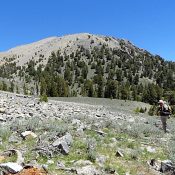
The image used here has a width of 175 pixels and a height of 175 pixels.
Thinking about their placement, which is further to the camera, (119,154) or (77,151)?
(77,151)

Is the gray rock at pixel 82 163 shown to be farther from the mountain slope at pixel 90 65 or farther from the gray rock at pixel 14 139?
the mountain slope at pixel 90 65

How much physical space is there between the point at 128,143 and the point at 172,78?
442 feet

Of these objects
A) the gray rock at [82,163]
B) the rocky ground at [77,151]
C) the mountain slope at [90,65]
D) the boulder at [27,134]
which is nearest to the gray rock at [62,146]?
the rocky ground at [77,151]

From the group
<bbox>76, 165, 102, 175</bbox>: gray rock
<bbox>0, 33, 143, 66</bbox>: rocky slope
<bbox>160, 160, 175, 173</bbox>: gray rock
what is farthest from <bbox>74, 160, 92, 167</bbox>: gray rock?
<bbox>0, 33, 143, 66</bbox>: rocky slope

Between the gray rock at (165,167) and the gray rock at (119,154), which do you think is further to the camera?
the gray rock at (119,154)

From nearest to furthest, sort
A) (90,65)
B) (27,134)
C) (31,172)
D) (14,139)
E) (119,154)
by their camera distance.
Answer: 1. (31,172)
2. (119,154)
3. (14,139)
4. (27,134)
5. (90,65)

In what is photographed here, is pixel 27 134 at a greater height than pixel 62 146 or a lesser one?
greater

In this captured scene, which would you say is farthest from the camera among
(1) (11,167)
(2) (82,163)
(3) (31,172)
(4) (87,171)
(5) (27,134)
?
(5) (27,134)

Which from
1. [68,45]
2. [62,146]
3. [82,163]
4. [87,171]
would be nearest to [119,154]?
[82,163]

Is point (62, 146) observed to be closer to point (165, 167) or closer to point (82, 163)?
point (82, 163)

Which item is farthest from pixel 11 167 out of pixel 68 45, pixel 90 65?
pixel 68 45

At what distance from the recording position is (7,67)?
497ft

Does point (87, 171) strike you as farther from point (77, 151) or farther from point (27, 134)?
point (27, 134)

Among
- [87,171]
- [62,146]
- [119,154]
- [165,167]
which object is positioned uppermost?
[62,146]
